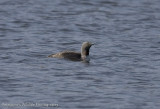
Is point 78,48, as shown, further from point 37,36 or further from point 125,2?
point 125,2

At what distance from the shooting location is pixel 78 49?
2569 centimetres

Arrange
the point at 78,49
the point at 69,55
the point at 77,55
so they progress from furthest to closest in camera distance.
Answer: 1. the point at 78,49
2. the point at 77,55
3. the point at 69,55

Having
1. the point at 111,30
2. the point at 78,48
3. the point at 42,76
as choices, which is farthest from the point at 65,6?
the point at 42,76

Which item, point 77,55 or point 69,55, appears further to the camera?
point 77,55

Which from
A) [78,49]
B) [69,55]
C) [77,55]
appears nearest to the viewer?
[69,55]

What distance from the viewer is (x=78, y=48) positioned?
2580cm

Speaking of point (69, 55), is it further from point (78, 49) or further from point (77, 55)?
point (78, 49)

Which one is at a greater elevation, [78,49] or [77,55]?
[77,55]

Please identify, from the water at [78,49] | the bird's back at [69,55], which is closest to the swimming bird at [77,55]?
the bird's back at [69,55]

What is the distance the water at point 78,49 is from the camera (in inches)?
712

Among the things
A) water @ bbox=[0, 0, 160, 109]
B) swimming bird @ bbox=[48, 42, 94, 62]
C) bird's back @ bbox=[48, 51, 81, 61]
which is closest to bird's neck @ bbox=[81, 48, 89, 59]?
swimming bird @ bbox=[48, 42, 94, 62]

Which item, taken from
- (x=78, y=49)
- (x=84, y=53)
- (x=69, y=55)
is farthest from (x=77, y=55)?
(x=78, y=49)

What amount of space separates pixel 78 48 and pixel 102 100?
8.17m

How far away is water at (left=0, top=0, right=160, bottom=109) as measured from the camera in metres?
18.1
